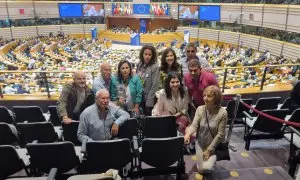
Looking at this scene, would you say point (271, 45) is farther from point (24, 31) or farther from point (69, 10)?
point (24, 31)

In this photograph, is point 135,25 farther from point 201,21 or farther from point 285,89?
point 285,89

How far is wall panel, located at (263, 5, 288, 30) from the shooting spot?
19606 millimetres

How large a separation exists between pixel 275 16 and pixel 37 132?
21386 millimetres

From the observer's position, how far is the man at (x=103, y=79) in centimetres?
399

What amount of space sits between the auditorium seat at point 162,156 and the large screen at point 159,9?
91.0ft

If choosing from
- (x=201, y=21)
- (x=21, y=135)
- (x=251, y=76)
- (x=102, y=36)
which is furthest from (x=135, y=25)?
(x=21, y=135)

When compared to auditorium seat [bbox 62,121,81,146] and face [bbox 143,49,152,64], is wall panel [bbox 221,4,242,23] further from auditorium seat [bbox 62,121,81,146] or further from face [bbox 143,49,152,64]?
auditorium seat [bbox 62,121,81,146]

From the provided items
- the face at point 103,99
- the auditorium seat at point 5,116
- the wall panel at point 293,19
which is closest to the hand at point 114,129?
the face at point 103,99

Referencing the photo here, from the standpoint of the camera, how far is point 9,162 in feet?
9.59

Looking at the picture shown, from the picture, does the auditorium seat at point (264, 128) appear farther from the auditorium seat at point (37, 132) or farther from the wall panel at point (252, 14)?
the wall panel at point (252, 14)

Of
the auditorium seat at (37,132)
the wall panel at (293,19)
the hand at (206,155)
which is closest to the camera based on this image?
the hand at (206,155)

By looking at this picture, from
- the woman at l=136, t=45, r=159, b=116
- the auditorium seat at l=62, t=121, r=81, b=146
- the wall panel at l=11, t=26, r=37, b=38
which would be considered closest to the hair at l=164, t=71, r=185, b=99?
the woman at l=136, t=45, r=159, b=116

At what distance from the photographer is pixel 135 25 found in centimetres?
3256

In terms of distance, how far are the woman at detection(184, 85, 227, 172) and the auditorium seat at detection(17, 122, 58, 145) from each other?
6.27 ft
